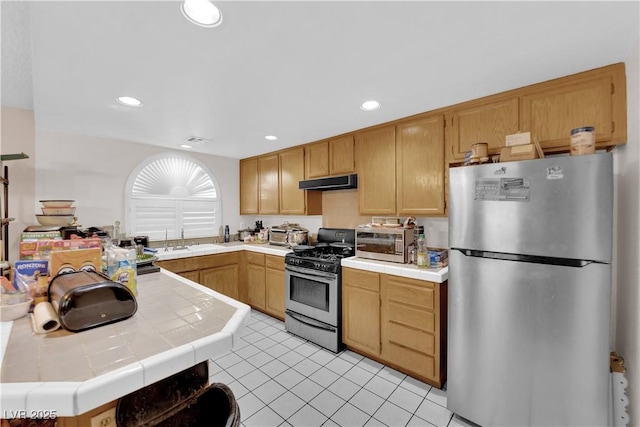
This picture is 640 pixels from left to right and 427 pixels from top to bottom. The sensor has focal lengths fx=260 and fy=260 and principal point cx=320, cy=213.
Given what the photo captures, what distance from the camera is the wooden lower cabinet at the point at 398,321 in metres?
2.04

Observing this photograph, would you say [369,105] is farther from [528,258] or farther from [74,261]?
[74,261]

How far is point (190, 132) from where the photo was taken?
288cm

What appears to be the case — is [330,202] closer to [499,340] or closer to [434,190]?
[434,190]

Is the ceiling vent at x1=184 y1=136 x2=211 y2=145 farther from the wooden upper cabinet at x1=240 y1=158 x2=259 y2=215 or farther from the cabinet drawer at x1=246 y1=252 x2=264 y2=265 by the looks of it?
the cabinet drawer at x1=246 y1=252 x2=264 y2=265

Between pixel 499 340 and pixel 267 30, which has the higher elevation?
A: pixel 267 30

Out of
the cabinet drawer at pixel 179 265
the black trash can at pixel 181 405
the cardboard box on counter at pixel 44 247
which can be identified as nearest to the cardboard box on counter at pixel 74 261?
the cardboard box on counter at pixel 44 247

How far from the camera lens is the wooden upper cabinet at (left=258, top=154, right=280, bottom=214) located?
379 cm

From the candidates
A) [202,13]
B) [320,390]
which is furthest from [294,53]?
[320,390]

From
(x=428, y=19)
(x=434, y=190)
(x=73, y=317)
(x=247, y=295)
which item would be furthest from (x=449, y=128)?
(x=247, y=295)

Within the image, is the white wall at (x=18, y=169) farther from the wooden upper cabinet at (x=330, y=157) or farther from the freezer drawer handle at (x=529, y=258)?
the freezer drawer handle at (x=529, y=258)

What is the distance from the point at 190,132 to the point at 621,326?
3862 mm

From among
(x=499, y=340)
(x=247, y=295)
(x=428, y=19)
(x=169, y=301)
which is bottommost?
(x=247, y=295)

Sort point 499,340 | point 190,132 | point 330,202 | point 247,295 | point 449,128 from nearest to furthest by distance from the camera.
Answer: point 499,340
point 449,128
point 190,132
point 330,202
point 247,295

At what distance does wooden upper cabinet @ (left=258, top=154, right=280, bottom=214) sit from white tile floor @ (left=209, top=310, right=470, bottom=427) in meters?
1.88
